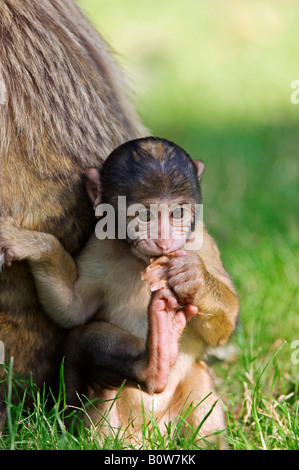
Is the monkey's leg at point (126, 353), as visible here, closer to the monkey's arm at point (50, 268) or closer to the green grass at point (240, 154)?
the monkey's arm at point (50, 268)

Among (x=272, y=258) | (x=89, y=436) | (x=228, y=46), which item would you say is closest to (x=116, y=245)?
(x=89, y=436)

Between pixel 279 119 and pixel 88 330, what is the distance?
5719 mm

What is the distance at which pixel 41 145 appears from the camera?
3020 millimetres

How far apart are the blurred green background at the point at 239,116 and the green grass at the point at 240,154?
1 centimetres

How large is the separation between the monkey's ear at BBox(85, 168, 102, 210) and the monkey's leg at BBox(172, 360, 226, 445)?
817 millimetres

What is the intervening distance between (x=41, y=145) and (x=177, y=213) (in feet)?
1.86

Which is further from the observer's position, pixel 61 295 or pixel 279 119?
pixel 279 119

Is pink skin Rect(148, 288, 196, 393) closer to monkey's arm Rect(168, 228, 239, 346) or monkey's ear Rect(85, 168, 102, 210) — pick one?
monkey's arm Rect(168, 228, 239, 346)

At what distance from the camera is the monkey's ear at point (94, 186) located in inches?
120

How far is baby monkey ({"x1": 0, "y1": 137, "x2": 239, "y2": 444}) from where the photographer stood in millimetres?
2904

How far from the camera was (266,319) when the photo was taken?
15.0 ft

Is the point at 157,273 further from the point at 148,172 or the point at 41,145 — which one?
the point at 41,145
